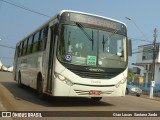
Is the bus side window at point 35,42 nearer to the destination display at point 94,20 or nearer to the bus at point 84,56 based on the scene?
the bus at point 84,56

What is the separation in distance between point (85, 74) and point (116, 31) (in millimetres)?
2355

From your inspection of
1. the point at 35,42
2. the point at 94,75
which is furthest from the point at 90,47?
the point at 35,42

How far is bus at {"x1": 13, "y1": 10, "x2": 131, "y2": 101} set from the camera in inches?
542

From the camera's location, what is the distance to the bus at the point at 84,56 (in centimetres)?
1376

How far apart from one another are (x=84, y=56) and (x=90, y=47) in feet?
1.49

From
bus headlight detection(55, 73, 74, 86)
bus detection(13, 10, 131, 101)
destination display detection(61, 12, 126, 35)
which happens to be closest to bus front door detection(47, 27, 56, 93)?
bus detection(13, 10, 131, 101)

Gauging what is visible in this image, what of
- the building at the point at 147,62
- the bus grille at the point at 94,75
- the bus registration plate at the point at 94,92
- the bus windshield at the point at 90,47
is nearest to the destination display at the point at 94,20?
the bus windshield at the point at 90,47

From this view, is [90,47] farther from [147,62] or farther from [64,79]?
[147,62]

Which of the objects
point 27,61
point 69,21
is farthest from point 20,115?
point 27,61

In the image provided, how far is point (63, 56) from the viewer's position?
1380 centimetres

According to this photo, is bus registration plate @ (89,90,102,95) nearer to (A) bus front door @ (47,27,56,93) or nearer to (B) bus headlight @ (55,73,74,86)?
(B) bus headlight @ (55,73,74,86)

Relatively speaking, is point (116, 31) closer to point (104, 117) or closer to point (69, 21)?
point (69, 21)

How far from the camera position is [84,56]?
552 inches

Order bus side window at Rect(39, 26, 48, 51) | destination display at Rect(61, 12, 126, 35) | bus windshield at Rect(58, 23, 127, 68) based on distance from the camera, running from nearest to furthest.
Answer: bus windshield at Rect(58, 23, 127, 68), destination display at Rect(61, 12, 126, 35), bus side window at Rect(39, 26, 48, 51)
